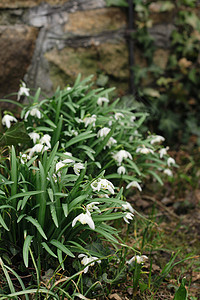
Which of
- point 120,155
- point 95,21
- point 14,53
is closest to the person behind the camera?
point 120,155

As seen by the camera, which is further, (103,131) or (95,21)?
(95,21)

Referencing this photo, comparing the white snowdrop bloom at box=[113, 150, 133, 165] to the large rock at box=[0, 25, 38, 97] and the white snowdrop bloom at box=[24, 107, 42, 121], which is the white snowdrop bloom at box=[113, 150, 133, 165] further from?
the large rock at box=[0, 25, 38, 97]

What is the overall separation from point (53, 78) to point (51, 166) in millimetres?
1558

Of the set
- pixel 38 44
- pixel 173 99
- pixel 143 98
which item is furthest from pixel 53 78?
pixel 173 99

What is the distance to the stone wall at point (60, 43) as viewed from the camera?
288cm

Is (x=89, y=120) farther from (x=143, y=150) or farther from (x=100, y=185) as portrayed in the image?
(x=100, y=185)

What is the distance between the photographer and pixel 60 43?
10.2 ft

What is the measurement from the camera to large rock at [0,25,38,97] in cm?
283

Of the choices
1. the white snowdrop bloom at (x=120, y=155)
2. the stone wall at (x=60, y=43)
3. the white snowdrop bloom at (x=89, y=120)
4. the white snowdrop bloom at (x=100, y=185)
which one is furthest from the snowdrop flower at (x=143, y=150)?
the stone wall at (x=60, y=43)

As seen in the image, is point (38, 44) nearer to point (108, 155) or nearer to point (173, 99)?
point (108, 155)

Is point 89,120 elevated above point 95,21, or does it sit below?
below

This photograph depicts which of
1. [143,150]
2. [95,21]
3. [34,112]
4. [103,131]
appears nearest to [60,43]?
[95,21]

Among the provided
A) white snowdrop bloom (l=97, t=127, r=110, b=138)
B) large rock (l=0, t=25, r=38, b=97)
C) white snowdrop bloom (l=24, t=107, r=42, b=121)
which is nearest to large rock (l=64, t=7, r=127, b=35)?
large rock (l=0, t=25, r=38, b=97)

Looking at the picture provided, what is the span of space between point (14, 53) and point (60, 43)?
464 millimetres
